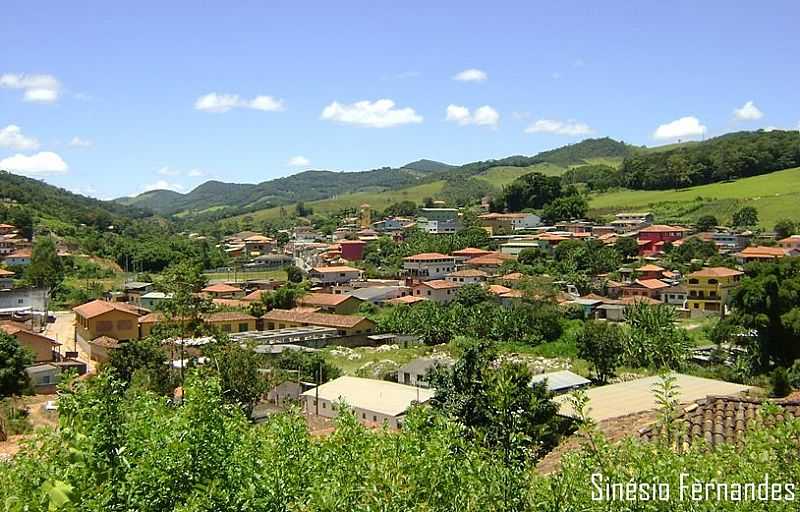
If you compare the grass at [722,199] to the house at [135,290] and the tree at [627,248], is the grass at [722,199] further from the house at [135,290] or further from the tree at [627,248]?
the house at [135,290]

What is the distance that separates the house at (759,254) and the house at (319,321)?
23227 millimetres

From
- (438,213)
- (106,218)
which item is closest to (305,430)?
(438,213)

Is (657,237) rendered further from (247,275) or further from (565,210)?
(247,275)

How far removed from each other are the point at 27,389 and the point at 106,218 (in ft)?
215

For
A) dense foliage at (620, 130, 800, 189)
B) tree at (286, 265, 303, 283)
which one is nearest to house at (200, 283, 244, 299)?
tree at (286, 265, 303, 283)

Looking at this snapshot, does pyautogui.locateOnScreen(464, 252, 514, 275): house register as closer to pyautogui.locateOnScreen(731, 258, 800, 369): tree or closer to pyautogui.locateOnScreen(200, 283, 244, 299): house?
pyautogui.locateOnScreen(200, 283, 244, 299): house

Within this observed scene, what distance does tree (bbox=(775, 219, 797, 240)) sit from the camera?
1998 inches

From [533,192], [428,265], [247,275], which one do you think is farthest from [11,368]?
[533,192]

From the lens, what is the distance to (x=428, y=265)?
5075 cm

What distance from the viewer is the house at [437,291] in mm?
A: 43344

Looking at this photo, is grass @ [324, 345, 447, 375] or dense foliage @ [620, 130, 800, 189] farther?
dense foliage @ [620, 130, 800, 189]

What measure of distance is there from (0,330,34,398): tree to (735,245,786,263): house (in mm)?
37945

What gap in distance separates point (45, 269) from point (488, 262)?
29464 millimetres

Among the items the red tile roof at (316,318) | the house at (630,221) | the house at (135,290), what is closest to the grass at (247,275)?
the house at (135,290)
